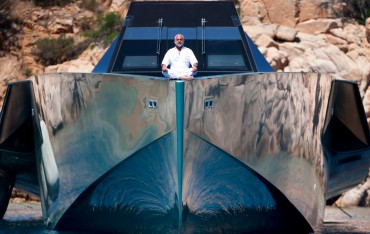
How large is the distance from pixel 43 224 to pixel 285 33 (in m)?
10.8

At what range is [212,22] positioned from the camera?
14.6 metres

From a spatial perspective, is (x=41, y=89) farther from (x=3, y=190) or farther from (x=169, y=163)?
(x=3, y=190)

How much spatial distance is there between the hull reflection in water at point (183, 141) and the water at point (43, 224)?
945 millimetres

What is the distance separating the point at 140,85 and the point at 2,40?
18.3 meters

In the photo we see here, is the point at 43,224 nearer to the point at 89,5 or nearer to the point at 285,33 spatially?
the point at 285,33

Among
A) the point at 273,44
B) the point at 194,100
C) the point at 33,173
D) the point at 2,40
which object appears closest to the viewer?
the point at 194,100

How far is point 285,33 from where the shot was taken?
23750mm

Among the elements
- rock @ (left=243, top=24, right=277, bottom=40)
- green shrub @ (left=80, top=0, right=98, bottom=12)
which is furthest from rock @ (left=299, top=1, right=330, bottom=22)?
green shrub @ (left=80, top=0, right=98, bottom=12)

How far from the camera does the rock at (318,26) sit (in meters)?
24.9

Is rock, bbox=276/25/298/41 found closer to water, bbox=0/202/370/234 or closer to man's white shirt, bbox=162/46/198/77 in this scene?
water, bbox=0/202/370/234

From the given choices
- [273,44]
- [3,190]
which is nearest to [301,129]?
[3,190]

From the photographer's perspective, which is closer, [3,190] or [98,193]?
[98,193]

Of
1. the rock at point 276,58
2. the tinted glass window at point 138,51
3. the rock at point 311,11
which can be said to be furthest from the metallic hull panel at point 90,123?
the rock at point 311,11

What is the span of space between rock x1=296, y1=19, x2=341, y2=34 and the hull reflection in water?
11409 millimetres
